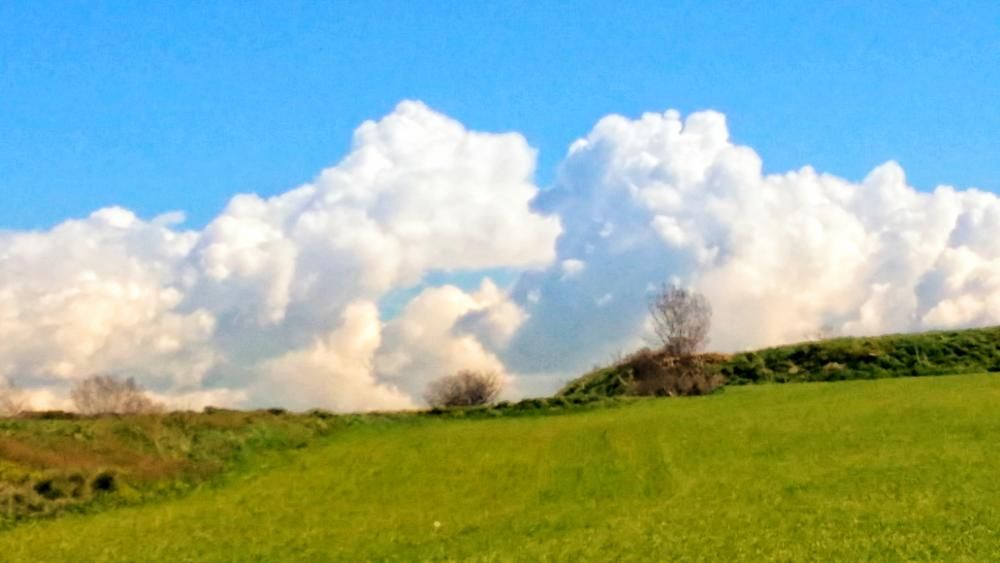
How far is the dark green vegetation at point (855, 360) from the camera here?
67688mm

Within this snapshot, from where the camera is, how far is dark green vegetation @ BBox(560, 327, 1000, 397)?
67688 millimetres

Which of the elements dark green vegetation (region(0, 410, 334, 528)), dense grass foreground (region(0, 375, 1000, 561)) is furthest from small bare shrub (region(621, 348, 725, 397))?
dark green vegetation (region(0, 410, 334, 528))

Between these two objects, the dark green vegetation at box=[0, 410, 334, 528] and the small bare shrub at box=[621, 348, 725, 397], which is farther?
the small bare shrub at box=[621, 348, 725, 397]

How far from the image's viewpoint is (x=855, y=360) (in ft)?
233

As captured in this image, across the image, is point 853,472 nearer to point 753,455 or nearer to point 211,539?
point 753,455

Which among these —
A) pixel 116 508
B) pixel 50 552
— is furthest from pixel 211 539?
pixel 116 508

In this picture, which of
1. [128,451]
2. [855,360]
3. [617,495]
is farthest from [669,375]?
[128,451]

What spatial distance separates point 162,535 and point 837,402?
30.8 metres

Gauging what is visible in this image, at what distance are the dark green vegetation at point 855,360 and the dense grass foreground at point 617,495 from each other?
17484mm

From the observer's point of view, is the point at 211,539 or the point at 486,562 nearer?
the point at 486,562

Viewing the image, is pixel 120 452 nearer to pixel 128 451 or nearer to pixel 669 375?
pixel 128 451

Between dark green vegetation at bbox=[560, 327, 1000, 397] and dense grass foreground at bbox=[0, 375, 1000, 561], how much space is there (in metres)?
17.5

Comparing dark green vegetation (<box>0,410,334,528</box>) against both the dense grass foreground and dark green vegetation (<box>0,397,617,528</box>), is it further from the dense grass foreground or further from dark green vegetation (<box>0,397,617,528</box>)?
the dense grass foreground

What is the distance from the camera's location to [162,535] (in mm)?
29625
